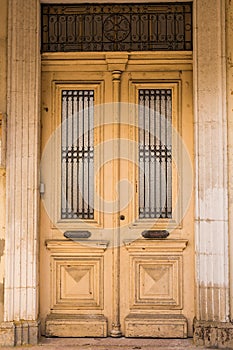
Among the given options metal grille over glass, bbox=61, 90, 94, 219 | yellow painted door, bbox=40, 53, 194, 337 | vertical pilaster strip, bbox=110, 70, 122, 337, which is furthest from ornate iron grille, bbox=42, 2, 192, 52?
metal grille over glass, bbox=61, 90, 94, 219

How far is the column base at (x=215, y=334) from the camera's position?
6.30 metres

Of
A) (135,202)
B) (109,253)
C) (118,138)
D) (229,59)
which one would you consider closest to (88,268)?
(109,253)

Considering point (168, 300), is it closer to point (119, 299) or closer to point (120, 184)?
point (119, 299)

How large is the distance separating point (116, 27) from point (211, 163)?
5.76ft

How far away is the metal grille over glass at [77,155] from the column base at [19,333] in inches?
46.3

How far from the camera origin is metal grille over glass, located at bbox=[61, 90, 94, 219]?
6.76 m

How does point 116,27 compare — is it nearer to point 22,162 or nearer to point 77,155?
point 77,155

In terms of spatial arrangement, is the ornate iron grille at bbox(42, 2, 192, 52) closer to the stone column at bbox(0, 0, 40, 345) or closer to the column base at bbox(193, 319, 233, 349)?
the stone column at bbox(0, 0, 40, 345)

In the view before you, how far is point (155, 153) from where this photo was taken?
6766mm

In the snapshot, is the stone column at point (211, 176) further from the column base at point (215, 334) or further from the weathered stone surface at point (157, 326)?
the weathered stone surface at point (157, 326)

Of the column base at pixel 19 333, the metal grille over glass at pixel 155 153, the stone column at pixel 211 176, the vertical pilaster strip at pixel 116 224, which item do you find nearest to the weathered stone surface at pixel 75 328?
the vertical pilaster strip at pixel 116 224

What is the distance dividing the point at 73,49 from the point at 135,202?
174 centimetres

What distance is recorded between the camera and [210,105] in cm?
645

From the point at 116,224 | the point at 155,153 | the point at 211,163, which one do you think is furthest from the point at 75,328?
the point at 211,163
